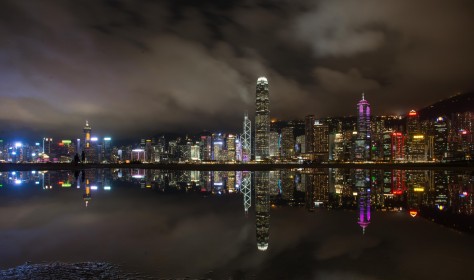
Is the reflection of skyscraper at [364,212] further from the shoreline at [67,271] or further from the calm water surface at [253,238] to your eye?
the shoreline at [67,271]

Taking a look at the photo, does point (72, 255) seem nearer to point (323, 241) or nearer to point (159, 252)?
point (159, 252)

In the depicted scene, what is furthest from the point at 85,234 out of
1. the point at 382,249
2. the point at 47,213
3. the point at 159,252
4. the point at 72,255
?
the point at 382,249

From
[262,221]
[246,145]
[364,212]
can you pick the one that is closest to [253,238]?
[262,221]

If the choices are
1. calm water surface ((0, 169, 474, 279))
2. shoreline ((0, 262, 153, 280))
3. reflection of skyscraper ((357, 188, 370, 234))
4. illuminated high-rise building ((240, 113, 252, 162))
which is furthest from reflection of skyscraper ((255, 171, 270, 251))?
illuminated high-rise building ((240, 113, 252, 162))

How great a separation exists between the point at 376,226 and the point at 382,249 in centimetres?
446

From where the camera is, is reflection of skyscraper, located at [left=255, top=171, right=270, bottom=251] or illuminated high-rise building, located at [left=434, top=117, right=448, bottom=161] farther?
illuminated high-rise building, located at [left=434, top=117, right=448, bottom=161]

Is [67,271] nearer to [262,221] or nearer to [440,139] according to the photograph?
[262,221]

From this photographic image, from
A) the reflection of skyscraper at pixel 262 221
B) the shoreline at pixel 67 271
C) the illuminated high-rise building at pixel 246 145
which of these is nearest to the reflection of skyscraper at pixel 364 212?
the reflection of skyscraper at pixel 262 221

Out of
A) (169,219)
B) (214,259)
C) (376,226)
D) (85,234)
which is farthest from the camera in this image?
(169,219)

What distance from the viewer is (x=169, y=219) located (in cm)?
1916

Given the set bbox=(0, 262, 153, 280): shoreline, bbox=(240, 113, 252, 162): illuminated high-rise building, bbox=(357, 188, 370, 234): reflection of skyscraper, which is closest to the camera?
bbox=(0, 262, 153, 280): shoreline

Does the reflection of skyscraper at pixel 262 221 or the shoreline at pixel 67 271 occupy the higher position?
the shoreline at pixel 67 271

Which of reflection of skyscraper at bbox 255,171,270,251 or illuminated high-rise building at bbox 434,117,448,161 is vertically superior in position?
illuminated high-rise building at bbox 434,117,448,161

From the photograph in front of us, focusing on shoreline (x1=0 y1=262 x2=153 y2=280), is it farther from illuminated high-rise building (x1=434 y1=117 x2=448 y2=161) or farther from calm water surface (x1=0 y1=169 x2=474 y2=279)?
illuminated high-rise building (x1=434 y1=117 x2=448 y2=161)
